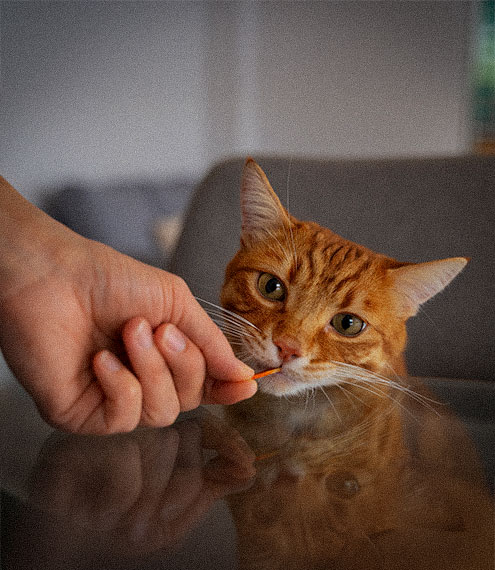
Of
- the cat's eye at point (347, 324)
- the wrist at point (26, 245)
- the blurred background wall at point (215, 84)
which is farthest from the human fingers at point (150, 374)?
the blurred background wall at point (215, 84)

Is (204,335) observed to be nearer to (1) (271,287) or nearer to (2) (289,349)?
(2) (289,349)

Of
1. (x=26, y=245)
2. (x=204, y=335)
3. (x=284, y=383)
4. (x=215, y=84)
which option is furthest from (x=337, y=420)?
(x=215, y=84)

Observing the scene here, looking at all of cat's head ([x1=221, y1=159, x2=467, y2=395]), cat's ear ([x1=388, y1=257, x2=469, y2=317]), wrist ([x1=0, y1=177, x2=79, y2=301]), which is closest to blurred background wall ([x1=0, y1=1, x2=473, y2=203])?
cat's head ([x1=221, y1=159, x2=467, y2=395])

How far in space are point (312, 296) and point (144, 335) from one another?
0.37 m

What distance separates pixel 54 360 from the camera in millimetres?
589

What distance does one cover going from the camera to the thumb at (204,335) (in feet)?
2.02

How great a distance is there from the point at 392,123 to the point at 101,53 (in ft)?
7.59

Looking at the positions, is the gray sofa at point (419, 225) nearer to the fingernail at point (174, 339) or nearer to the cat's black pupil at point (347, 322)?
the cat's black pupil at point (347, 322)

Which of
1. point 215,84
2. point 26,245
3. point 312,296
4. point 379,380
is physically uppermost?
point 215,84

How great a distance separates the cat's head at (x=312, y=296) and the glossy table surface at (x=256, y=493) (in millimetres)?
100

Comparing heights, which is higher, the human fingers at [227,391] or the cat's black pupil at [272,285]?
the cat's black pupil at [272,285]

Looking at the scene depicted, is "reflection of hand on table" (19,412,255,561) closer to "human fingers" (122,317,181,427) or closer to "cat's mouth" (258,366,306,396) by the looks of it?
"human fingers" (122,317,181,427)

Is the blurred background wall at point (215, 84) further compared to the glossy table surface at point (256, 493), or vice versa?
the blurred background wall at point (215, 84)

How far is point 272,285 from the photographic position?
917 mm
